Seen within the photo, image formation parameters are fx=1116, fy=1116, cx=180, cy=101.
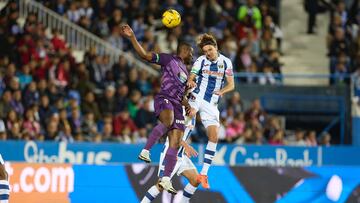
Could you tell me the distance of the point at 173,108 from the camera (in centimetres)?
1587

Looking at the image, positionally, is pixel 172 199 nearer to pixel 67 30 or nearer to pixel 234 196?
pixel 234 196

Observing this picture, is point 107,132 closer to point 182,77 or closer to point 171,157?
point 182,77

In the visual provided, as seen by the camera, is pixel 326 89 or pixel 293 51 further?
pixel 293 51

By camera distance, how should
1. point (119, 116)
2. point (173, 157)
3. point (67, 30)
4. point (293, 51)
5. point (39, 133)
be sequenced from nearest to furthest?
1. point (173, 157)
2. point (39, 133)
3. point (119, 116)
4. point (67, 30)
5. point (293, 51)

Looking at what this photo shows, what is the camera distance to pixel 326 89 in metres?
28.8

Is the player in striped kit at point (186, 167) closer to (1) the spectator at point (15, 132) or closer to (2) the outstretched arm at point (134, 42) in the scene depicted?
(2) the outstretched arm at point (134, 42)

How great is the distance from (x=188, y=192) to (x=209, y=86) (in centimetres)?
159

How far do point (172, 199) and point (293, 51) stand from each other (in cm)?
1503

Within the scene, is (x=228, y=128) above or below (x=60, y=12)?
below

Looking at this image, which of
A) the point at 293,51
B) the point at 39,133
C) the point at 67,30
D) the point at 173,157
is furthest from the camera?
the point at 293,51

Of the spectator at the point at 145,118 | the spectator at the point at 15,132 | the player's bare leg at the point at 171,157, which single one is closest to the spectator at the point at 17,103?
the spectator at the point at 15,132

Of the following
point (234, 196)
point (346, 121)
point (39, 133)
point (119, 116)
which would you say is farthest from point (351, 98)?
point (234, 196)

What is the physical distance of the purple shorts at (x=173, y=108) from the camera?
51.9 ft

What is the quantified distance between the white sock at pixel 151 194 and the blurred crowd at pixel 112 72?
7.56 meters
